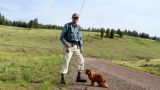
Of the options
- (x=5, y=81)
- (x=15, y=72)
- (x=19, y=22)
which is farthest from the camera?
(x=19, y=22)

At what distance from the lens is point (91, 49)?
Answer: 10531 centimetres

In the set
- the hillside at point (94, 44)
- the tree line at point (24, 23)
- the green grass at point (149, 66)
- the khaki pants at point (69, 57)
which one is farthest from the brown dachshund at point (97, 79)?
the tree line at point (24, 23)

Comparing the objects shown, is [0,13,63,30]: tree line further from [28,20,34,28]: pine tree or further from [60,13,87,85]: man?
[60,13,87,85]: man

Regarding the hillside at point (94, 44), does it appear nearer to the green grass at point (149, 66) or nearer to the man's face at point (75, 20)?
the green grass at point (149, 66)

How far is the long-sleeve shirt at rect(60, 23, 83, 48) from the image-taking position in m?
14.5

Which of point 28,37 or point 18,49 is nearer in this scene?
point 18,49

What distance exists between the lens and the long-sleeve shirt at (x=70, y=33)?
1453cm

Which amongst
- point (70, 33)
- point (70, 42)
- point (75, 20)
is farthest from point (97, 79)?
point (75, 20)

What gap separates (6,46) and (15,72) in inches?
2987

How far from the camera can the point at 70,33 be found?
1460 cm

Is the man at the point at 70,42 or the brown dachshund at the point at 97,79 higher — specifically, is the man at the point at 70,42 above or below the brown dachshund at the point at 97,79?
above

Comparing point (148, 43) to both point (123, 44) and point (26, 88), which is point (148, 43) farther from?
point (26, 88)

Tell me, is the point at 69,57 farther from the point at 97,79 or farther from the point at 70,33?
the point at 97,79

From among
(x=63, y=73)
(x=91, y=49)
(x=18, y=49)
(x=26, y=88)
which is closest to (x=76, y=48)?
(x=63, y=73)
